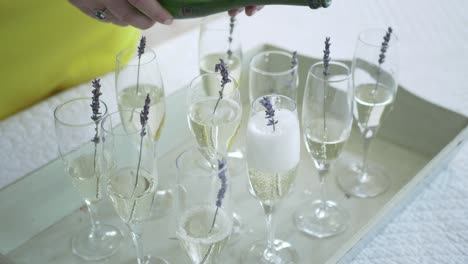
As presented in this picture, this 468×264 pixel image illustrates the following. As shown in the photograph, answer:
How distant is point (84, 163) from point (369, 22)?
1.25m

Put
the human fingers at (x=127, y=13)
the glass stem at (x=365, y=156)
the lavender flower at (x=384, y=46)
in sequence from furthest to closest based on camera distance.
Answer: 1. the glass stem at (x=365, y=156)
2. the lavender flower at (x=384, y=46)
3. the human fingers at (x=127, y=13)

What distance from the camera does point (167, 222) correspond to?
107 centimetres

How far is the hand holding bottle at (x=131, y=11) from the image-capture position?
953 mm

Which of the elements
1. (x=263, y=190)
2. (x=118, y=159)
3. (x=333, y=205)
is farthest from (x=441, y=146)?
(x=118, y=159)

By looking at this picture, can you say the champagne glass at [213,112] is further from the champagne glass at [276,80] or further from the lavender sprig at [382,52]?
the lavender sprig at [382,52]

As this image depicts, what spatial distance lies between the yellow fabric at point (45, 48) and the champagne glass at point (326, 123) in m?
0.63

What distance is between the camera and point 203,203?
0.80m

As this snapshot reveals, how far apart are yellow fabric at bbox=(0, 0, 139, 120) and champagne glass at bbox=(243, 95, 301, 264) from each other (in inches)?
24.7

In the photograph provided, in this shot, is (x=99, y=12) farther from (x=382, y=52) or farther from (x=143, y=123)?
(x=382, y=52)

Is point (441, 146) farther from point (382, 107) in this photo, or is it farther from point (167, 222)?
point (167, 222)

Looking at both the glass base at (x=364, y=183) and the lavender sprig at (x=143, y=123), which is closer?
the lavender sprig at (x=143, y=123)

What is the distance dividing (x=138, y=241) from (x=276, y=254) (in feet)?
0.78

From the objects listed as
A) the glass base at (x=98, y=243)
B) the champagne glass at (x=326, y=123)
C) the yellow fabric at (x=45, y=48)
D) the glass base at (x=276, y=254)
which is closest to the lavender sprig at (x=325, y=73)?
the champagne glass at (x=326, y=123)

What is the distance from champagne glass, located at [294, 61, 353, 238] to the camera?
0.99 m
